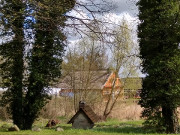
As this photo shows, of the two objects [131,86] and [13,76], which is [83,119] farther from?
[131,86]

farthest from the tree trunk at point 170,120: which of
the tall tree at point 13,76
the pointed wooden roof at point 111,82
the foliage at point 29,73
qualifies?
the pointed wooden roof at point 111,82

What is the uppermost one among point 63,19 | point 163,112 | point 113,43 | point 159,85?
point 63,19

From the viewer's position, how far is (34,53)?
11.4m

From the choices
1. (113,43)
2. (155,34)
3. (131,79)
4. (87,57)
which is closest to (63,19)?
(113,43)

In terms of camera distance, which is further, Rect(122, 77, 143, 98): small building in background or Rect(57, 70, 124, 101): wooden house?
Rect(122, 77, 143, 98): small building in background

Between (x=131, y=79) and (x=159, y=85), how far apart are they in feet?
43.1

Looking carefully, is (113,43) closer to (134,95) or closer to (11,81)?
(11,81)

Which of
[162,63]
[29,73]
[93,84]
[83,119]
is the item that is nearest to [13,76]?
[29,73]

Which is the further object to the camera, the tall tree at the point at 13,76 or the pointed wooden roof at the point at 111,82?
the pointed wooden roof at the point at 111,82

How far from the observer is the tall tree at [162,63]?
427 inches

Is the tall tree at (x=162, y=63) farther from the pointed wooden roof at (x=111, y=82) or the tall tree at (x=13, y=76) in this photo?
the pointed wooden roof at (x=111, y=82)

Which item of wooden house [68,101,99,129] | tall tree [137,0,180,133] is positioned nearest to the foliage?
wooden house [68,101,99,129]

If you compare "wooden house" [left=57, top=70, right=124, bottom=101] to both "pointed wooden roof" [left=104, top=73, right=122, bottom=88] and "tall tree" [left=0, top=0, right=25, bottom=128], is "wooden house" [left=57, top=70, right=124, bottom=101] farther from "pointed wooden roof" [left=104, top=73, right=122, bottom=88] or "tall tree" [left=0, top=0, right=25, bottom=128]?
"tall tree" [left=0, top=0, right=25, bottom=128]

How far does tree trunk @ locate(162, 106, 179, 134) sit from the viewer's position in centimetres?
1087
